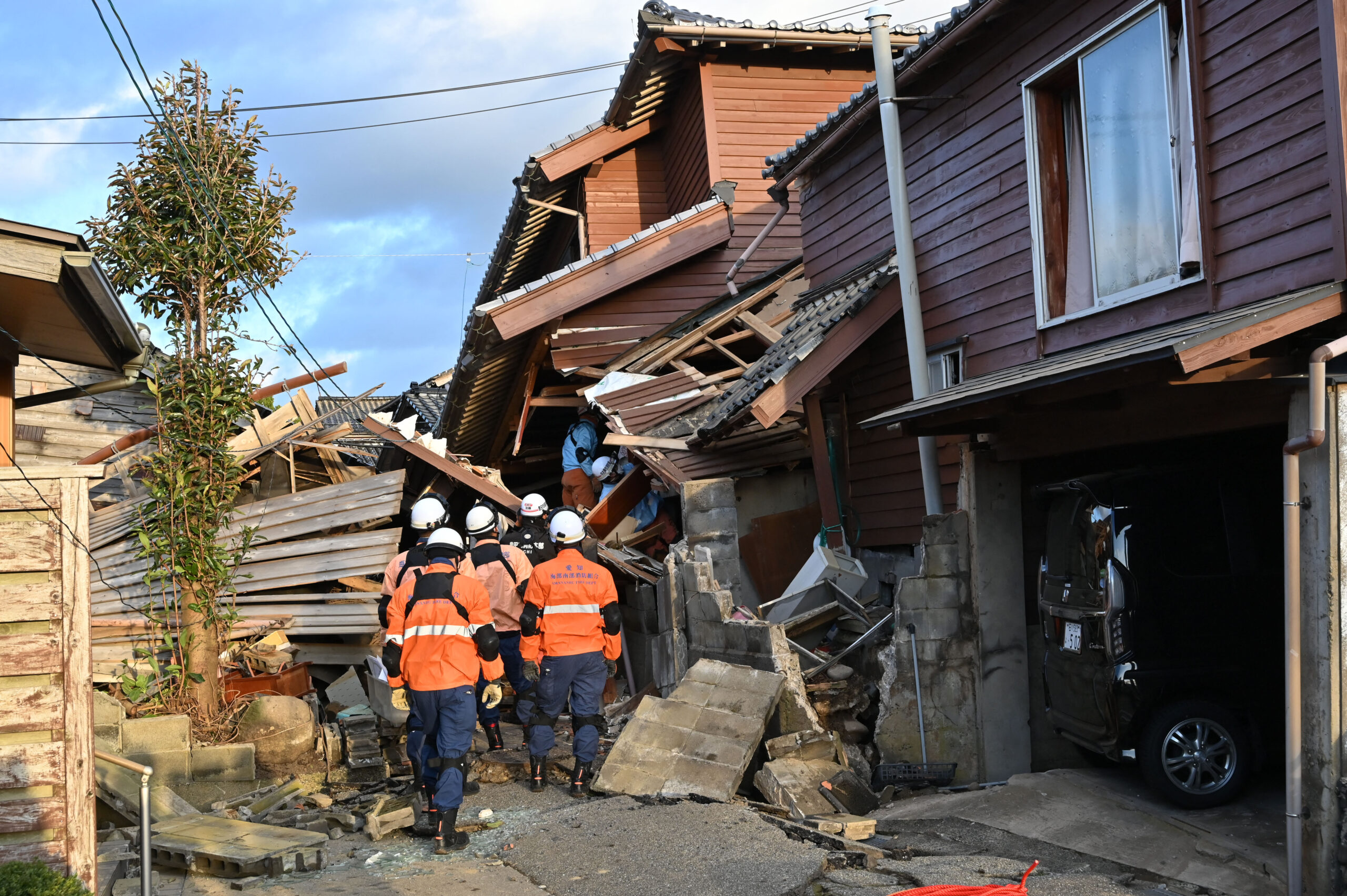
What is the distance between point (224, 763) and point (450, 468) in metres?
6.32

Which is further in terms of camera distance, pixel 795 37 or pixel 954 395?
pixel 795 37

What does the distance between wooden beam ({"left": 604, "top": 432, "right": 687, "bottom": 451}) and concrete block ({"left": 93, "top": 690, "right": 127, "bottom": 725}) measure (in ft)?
16.7

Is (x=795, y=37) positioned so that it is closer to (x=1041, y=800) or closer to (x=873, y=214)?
(x=873, y=214)

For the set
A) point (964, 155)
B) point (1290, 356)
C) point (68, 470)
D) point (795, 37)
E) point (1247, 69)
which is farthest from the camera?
point (795, 37)

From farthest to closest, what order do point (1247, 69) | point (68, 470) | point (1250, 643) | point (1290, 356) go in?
1. point (1250, 643)
2. point (1247, 69)
3. point (1290, 356)
4. point (68, 470)

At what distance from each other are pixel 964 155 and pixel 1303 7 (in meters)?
3.49

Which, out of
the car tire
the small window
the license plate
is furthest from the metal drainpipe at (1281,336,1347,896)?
the small window

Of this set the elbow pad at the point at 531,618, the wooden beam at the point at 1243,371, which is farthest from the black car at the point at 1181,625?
the elbow pad at the point at 531,618

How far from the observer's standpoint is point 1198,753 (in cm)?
678

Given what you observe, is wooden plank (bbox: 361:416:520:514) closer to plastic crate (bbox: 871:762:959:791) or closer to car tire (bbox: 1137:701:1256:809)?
plastic crate (bbox: 871:762:959:791)

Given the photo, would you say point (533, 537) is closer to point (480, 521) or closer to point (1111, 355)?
point (480, 521)

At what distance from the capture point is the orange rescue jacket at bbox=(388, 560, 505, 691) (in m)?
7.03

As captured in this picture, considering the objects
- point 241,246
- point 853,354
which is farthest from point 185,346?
point 853,354

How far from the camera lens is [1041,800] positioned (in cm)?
719
